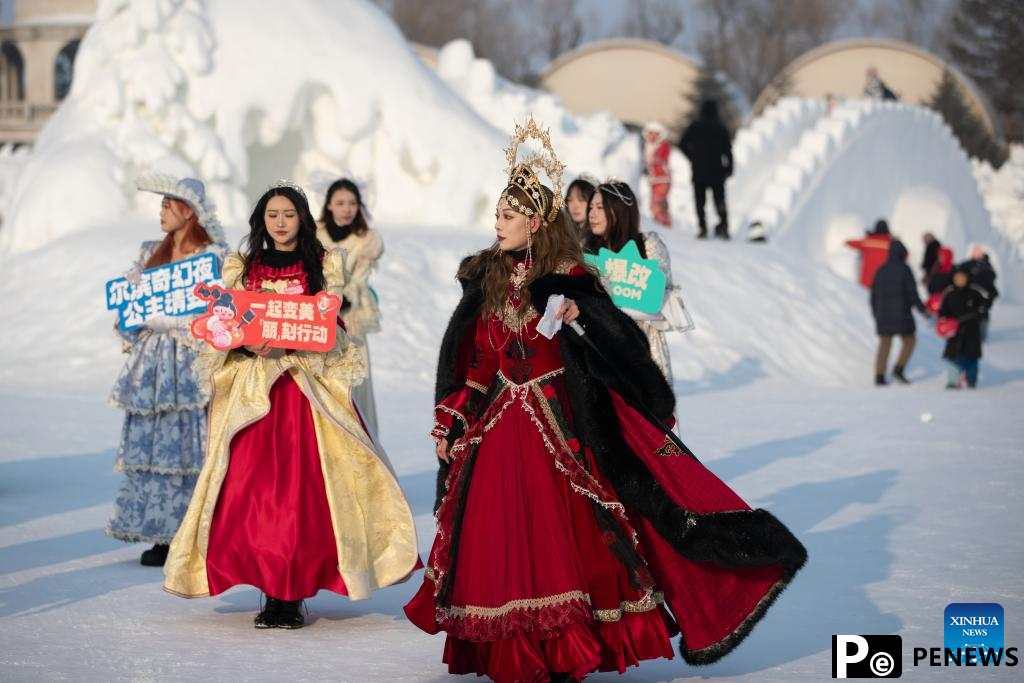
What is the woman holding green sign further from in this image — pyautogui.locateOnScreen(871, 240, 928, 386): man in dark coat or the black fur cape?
pyautogui.locateOnScreen(871, 240, 928, 386): man in dark coat

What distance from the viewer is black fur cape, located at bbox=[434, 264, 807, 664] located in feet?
15.2

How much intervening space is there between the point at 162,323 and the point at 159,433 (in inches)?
20.1

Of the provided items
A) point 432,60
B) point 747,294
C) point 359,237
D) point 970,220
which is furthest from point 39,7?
point 359,237

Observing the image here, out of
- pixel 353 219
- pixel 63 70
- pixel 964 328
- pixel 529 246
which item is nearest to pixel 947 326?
pixel 964 328

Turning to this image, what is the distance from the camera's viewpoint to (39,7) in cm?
3981

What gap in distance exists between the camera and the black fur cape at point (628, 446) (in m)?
4.63

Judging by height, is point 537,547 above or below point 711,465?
above

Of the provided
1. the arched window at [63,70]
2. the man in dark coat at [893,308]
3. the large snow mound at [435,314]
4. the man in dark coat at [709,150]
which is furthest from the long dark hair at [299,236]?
the arched window at [63,70]

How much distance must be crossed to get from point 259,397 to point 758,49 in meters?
63.6

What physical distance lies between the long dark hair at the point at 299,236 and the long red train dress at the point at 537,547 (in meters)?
1.22

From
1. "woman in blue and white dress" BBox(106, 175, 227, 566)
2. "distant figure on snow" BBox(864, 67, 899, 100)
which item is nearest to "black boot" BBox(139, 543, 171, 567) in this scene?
"woman in blue and white dress" BBox(106, 175, 227, 566)

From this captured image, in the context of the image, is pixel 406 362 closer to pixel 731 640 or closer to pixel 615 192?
pixel 615 192

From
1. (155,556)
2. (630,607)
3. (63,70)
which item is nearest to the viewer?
(630,607)

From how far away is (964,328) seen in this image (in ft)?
49.3
